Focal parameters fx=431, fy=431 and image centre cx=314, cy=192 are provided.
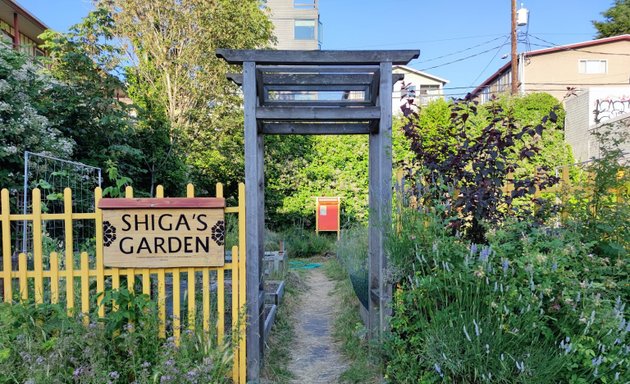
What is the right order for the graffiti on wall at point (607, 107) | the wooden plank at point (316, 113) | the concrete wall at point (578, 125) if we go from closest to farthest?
1. the wooden plank at point (316, 113)
2. the concrete wall at point (578, 125)
3. the graffiti on wall at point (607, 107)

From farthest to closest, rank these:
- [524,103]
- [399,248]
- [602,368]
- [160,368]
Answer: [524,103]
[399,248]
[160,368]
[602,368]

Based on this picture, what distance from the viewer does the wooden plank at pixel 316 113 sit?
3.39 m

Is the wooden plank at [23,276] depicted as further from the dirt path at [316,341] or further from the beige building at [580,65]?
the beige building at [580,65]

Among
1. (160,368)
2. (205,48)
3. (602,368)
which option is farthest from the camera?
(205,48)

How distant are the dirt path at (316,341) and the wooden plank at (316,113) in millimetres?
2176

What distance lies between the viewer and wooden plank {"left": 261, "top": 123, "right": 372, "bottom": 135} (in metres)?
4.23

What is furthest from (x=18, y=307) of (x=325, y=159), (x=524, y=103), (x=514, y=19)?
(x=514, y=19)

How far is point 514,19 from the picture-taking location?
17.4 meters

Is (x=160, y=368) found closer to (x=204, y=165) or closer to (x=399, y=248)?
(x=399, y=248)

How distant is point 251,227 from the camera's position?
3307 millimetres

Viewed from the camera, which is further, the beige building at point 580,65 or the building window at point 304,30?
the building window at point 304,30

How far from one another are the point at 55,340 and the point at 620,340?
3.37m

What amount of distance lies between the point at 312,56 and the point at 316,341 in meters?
2.99

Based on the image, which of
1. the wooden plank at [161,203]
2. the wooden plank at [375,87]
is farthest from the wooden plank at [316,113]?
the wooden plank at [161,203]
